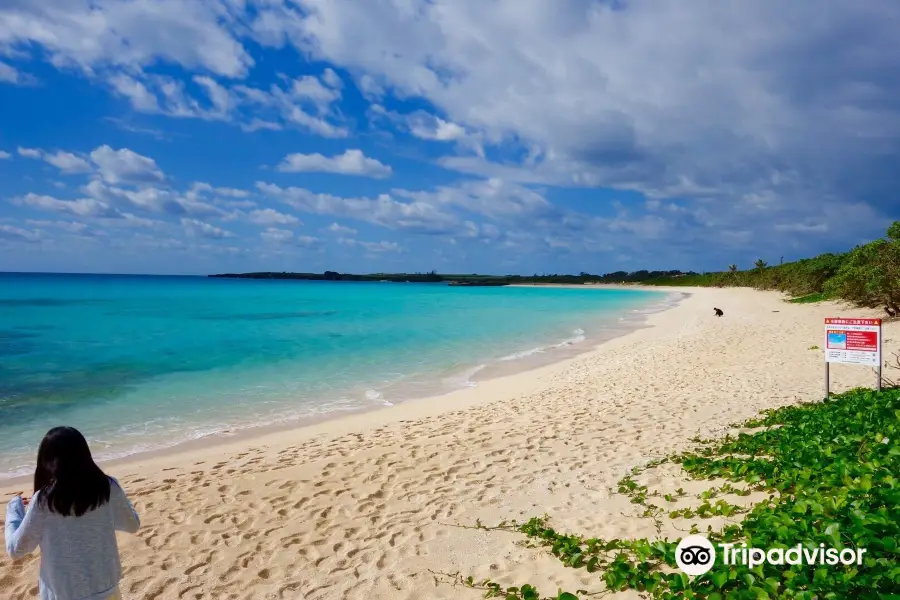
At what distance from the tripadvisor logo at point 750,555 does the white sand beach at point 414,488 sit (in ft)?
2.43

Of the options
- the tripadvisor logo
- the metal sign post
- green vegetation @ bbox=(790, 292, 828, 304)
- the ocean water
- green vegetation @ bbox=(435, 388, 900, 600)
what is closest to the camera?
green vegetation @ bbox=(435, 388, 900, 600)

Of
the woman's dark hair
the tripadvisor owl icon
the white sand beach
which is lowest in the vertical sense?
the white sand beach

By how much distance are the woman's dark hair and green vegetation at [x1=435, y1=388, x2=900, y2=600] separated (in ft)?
9.74

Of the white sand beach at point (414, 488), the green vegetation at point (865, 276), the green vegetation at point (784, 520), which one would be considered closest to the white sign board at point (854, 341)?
the green vegetation at point (784, 520)

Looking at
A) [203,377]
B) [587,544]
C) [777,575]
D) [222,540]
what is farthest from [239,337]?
[777,575]

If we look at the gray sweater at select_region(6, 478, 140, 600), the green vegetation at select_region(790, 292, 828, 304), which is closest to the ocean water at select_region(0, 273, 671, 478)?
the gray sweater at select_region(6, 478, 140, 600)

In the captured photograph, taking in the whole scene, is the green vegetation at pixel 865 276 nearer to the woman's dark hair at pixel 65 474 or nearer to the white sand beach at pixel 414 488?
the white sand beach at pixel 414 488

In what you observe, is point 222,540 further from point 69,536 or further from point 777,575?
point 777,575

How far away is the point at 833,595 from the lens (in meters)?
3.06

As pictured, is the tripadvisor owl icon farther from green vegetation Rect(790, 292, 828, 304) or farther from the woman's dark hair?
green vegetation Rect(790, 292, 828, 304)

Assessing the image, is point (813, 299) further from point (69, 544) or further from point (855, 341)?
point (69, 544)

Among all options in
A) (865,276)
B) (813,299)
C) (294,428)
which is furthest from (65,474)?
(813,299)

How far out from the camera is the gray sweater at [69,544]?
9.87 ft

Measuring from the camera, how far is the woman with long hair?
2986 mm
